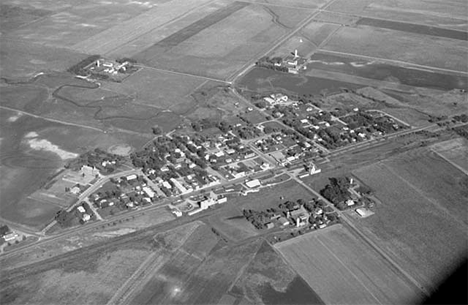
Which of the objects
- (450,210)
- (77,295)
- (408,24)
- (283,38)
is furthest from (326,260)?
(408,24)

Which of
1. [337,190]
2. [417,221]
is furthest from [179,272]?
[417,221]

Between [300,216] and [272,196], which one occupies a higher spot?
[300,216]

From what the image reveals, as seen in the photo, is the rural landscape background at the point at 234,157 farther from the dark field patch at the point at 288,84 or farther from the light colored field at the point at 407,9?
the light colored field at the point at 407,9

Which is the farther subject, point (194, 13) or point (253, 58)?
point (194, 13)

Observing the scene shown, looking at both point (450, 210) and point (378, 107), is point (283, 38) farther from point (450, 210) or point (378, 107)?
point (450, 210)

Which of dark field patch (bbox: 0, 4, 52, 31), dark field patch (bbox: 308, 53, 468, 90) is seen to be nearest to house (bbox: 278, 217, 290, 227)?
dark field patch (bbox: 308, 53, 468, 90)

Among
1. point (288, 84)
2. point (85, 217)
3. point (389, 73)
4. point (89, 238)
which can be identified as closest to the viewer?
point (89, 238)

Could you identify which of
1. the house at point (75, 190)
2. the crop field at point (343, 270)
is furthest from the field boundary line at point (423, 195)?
the house at point (75, 190)

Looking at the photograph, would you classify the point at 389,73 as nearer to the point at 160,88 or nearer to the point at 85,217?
the point at 160,88
